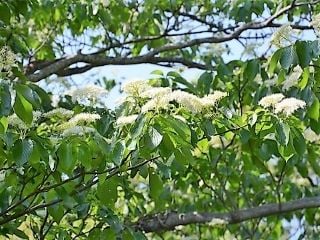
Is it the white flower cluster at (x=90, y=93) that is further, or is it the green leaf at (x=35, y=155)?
the white flower cluster at (x=90, y=93)

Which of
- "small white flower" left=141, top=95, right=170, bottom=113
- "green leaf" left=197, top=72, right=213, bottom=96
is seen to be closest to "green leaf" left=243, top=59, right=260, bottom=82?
"green leaf" left=197, top=72, right=213, bottom=96

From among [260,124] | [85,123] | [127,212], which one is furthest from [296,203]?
[85,123]

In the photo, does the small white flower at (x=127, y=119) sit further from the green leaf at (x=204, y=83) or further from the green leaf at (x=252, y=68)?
the green leaf at (x=204, y=83)

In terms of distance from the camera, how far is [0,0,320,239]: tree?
1609mm

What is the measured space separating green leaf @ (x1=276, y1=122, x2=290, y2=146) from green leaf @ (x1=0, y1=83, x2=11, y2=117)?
606 millimetres

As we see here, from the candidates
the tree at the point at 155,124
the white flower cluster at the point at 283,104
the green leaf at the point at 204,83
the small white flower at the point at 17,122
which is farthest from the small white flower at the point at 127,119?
the green leaf at the point at 204,83

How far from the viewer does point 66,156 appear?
1.59 meters

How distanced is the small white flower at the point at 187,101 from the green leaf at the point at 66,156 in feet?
0.86

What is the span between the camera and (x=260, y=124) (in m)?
1.80

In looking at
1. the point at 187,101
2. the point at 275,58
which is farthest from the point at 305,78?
the point at 187,101

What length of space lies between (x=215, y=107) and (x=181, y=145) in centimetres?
18

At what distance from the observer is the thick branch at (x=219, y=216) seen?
2.91 m

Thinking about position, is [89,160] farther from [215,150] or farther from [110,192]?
[215,150]

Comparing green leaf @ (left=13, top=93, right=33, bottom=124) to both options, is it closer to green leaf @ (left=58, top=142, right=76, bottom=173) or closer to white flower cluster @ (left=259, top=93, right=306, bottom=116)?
green leaf @ (left=58, top=142, right=76, bottom=173)
